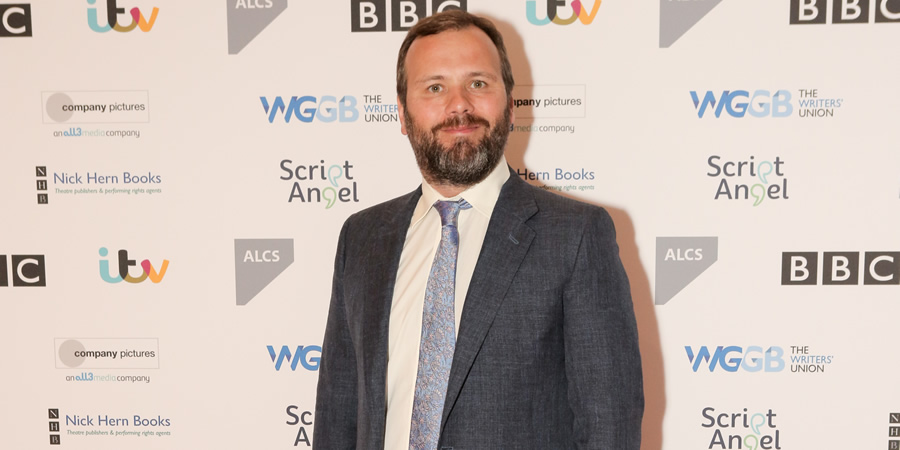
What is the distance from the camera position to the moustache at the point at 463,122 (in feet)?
5.69

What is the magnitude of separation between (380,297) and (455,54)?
688mm

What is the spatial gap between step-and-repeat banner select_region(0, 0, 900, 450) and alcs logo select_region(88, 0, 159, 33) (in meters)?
0.01

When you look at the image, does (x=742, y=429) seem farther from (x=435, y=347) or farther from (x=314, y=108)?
(x=314, y=108)

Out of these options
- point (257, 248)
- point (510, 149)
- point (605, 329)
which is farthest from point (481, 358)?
point (257, 248)

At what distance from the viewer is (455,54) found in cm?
178

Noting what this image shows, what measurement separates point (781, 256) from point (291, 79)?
2.14 meters

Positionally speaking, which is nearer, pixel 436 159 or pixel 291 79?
pixel 436 159

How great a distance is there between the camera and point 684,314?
271 centimetres

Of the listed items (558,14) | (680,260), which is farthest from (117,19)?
(680,260)

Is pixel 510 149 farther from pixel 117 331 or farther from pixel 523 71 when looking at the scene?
pixel 117 331

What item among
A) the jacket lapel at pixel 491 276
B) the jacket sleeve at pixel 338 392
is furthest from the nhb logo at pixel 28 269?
the jacket lapel at pixel 491 276

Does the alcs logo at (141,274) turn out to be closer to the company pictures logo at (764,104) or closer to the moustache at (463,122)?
the moustache at (463,122)

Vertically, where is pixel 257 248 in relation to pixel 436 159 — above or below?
below

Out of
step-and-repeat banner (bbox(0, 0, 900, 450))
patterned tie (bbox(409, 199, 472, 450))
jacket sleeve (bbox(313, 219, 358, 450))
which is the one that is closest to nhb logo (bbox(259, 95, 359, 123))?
step-and-repeat banner (bbox(0, 0, 900, 450))
